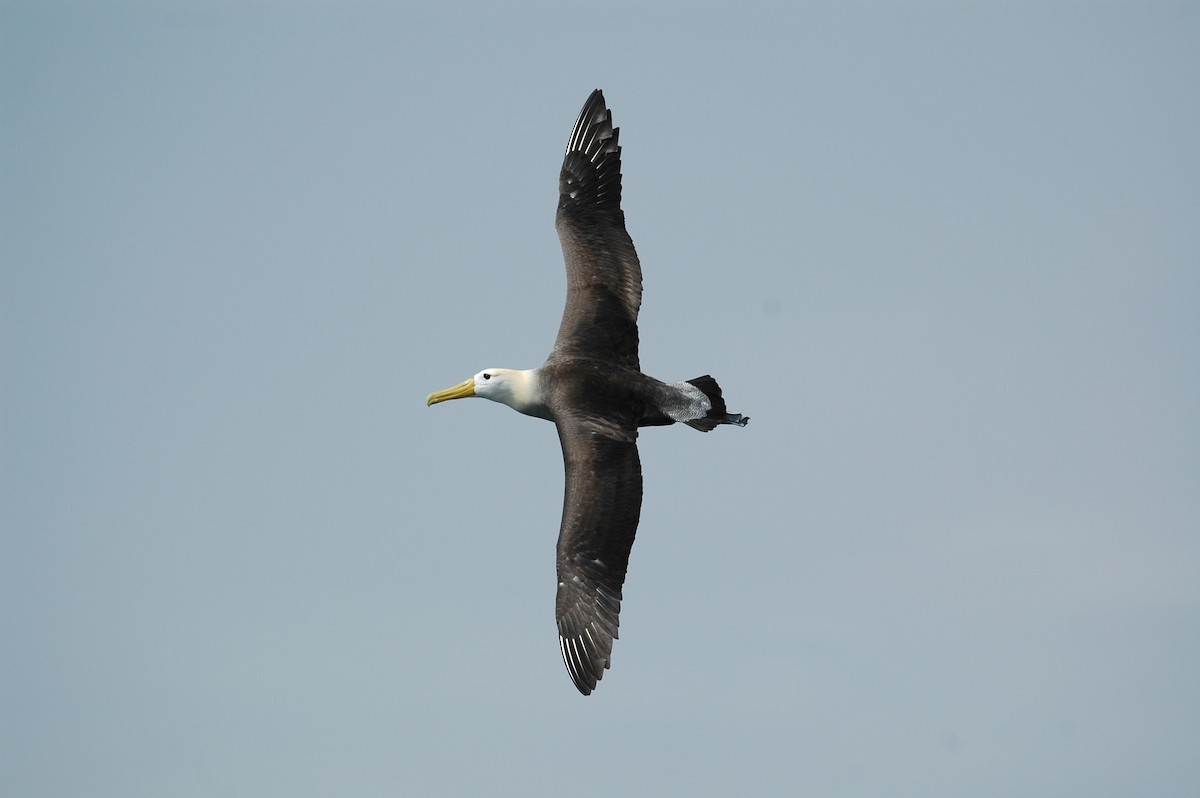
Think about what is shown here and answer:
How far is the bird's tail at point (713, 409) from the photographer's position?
23781 mm

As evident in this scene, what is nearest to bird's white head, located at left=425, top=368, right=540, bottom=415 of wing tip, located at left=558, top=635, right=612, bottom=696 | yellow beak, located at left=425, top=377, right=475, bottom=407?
yellow beak, located at left=425, top=377, right=475, bottom=407

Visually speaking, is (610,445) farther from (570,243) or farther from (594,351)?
(570,243)

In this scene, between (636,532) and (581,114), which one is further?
(581,114)

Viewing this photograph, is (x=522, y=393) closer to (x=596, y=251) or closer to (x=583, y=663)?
(x=596, y=251)

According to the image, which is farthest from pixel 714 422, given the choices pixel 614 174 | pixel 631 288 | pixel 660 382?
pixel 614 174

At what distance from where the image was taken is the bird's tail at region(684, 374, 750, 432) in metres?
23.8

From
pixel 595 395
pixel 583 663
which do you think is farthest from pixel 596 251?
pixel 583 663

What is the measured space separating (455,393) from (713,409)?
430 cm

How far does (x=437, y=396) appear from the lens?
26.0 metres

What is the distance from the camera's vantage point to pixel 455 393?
84.8 feet

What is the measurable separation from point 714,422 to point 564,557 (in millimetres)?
3012

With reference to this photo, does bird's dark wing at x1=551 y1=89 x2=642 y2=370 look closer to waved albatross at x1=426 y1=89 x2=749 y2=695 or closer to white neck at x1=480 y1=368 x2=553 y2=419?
waved albatross at x1=426 y1=89 x2=749 y2=695

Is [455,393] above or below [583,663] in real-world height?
above

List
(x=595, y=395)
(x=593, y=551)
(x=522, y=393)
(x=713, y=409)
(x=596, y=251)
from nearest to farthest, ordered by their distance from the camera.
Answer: (x=593, y=551) → (x=595, y=395) → (x=713, y=409) → (x=522, y=393) → (x=596, y=251)
